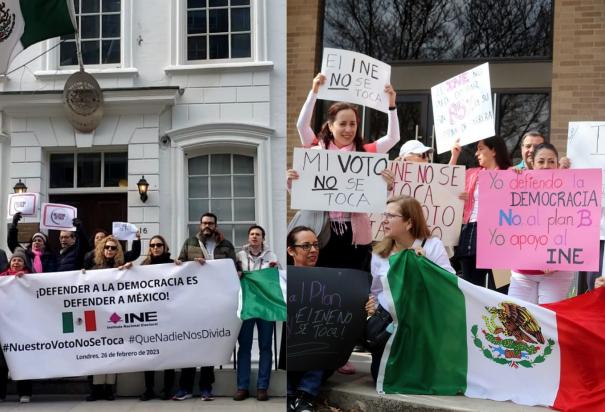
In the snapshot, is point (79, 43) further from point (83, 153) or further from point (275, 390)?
point (275, 390)


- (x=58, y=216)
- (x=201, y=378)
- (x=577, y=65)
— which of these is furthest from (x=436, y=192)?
(x=58, y=216)

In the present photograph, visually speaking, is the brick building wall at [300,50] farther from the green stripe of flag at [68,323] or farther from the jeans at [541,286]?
the green stripe of flag at [68,323]

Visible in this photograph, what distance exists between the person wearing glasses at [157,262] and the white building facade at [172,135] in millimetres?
114

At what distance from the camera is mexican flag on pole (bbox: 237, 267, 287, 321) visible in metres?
4.70

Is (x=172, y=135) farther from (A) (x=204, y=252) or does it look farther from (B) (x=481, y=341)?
(B) (x=481, y=341)

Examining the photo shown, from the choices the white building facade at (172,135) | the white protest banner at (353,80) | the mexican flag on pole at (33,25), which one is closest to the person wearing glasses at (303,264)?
the white building facade at (172,135)

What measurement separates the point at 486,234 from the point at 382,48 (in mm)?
1539

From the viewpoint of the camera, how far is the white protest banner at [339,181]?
4633 mm

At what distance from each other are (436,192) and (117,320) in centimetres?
212

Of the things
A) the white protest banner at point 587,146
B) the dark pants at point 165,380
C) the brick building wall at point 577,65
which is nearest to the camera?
the dark pants at point 165,380

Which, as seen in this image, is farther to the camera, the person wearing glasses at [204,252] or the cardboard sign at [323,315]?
the cardboard sign at [323,315]

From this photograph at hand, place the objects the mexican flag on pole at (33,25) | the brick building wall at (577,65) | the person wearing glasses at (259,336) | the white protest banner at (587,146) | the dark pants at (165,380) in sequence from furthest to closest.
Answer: the brick building wall at (577,65)
the white protest banner at (587,146)
the dark pants at (165,380)
the mexican flag on pole at (33,25)
the person wearing glasses at (259,336)

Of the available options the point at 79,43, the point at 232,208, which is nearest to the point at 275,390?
the point at 232,208

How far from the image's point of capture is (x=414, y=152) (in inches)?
209
